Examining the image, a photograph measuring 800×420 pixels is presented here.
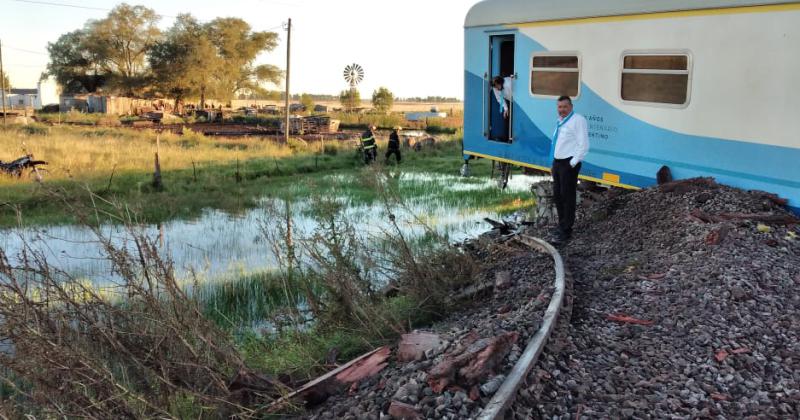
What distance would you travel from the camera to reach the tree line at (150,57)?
6228 cm

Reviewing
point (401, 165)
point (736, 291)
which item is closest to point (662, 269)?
point (736, 291)

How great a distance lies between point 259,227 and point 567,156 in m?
3.96

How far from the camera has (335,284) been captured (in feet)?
21.8

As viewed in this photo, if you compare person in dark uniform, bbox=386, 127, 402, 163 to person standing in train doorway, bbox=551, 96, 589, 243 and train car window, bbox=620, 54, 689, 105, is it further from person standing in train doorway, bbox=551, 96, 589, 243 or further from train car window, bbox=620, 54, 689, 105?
person standing in train doorway, bbox=551, 96, 589, 243

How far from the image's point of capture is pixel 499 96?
465 inches

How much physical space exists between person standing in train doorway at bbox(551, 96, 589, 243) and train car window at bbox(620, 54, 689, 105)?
1400mm

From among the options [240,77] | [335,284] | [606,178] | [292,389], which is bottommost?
[292,389]

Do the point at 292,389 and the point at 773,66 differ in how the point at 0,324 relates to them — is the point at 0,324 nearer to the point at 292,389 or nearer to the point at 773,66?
the point at 292,389

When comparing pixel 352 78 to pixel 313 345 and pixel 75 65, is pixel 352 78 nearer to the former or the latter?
pixel 75 65

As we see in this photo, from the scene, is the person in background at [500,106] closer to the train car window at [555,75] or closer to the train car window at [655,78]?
the train car window at [555,75]

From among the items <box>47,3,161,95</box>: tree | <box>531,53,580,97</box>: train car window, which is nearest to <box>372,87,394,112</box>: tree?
<box>47,3,161,95</box>: tree

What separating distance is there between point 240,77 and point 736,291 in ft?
230

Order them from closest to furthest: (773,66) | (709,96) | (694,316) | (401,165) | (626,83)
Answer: (694,316), (773,66), (709,96), (626,83), (401,165)

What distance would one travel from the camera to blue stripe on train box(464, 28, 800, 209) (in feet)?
26.1
